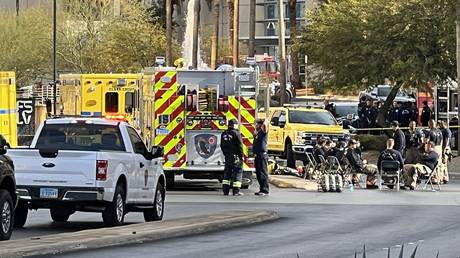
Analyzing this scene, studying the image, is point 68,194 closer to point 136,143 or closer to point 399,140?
point 136,143

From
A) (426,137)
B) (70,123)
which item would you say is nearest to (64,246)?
(70,123)

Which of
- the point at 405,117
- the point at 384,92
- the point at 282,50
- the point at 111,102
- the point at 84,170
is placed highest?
the point at 282,50

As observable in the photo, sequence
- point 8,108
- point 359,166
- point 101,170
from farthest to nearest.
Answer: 1. point 359,166
2. point 8,108
3. point 101,170

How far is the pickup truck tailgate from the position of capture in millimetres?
18188

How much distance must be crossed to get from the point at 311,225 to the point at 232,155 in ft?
24.2

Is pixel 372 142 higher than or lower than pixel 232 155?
lower

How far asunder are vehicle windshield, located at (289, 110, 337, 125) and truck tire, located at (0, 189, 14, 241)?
23766 mm

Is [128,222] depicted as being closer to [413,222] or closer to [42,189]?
[42,189]

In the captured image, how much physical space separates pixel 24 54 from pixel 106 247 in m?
56.8

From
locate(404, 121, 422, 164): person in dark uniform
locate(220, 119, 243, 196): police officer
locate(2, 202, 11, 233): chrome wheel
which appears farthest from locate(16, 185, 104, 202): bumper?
locate(404, 121, 422, 164): person in dark uniform

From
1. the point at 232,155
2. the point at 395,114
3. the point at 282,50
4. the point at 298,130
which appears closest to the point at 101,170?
the point at 232,155

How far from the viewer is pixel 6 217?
16281mm

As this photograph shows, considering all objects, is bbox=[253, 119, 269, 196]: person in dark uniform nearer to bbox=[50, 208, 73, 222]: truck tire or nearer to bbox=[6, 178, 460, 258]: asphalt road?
bbox=[6, 178, 460, 258]: asphalt road

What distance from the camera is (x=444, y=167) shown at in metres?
33.4
